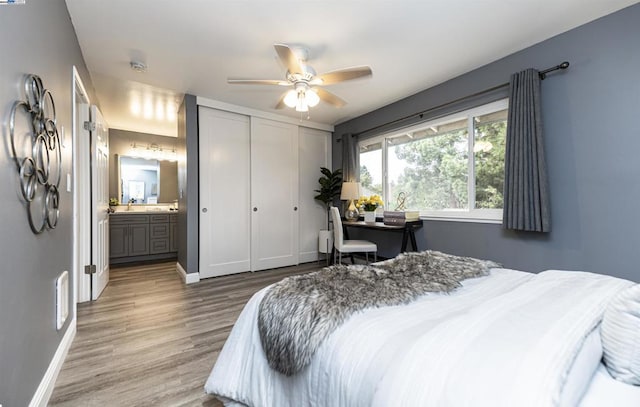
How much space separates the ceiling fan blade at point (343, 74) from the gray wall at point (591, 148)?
4.88ft

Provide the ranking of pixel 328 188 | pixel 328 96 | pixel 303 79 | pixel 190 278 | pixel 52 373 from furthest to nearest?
pixel 328 188 < pixel 190 278 < pixel 328 96 < pixel 303 79 < pixel 52 373

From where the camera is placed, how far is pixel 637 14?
75.0 inches

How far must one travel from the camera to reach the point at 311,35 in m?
2.27

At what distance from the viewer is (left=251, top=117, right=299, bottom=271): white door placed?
407 cm

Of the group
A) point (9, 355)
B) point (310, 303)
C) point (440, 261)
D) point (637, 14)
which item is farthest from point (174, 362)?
point (637, 14)

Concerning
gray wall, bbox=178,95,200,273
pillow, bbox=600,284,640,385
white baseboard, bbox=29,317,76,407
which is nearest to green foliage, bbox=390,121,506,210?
pillow, bbox=600,284,640,385

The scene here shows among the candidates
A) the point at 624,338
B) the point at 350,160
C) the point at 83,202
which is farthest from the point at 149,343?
the point at 350,160

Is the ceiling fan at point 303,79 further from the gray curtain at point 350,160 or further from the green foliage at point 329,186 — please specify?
the green foliage at point 329,186

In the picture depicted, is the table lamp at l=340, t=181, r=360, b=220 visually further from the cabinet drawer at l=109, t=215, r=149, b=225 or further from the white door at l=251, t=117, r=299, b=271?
the cabinet drawer at l=109, t=215, r=149, b=225

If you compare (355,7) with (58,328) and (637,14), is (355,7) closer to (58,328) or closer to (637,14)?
(637,14)

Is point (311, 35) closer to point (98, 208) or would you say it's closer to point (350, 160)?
point (350, 160)

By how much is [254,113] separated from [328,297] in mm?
3532

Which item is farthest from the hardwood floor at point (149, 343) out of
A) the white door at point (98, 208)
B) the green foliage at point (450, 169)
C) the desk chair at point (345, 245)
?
the green foliage at point (450, 169)

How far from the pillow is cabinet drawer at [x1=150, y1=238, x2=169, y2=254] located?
5540 mm
